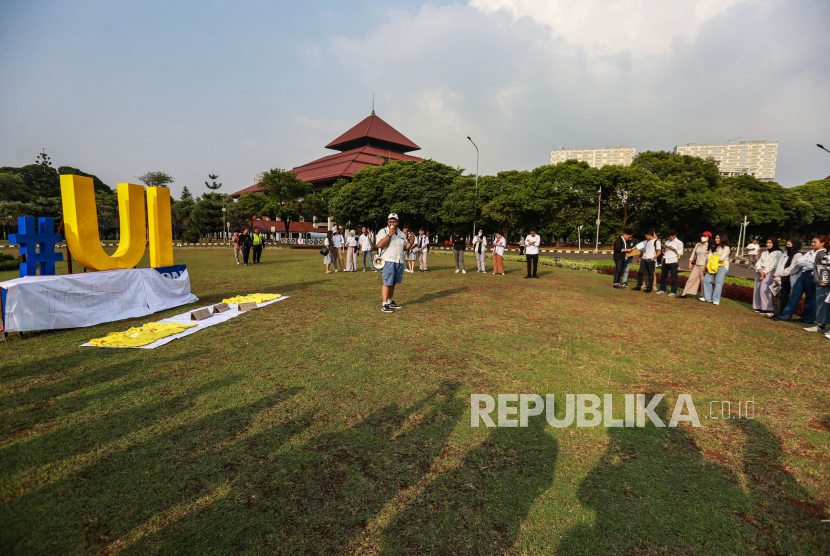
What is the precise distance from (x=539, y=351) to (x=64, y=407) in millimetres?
5120

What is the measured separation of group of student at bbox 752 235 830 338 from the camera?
22.3 ft

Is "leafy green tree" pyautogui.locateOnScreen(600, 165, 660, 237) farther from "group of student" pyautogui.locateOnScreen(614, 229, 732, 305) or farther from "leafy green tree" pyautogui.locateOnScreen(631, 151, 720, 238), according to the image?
"group of student" pyautogui.locateOnScreen(614, 229, 732, 305)

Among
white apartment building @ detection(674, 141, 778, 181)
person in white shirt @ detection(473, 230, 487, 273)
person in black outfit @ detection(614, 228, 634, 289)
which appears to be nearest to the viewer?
person in black outfit @ detection(614, 228, 634, 289)

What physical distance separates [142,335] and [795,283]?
37.6 feet

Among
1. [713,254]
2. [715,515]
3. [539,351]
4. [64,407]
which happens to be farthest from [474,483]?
[713,254]

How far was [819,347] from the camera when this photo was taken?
584 cm

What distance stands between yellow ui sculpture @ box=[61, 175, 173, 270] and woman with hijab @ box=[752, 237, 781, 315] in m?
12.5

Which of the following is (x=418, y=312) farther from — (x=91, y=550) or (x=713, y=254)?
(x=713, y=254)

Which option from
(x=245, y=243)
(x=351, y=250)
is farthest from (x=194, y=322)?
(x=245, y=243)

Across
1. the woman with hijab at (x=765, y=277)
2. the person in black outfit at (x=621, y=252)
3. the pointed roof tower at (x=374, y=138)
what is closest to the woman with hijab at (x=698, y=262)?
the woman with hijab at (x=765, y=277)

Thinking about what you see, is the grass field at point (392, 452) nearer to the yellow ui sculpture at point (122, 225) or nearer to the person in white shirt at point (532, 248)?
the yellow ui sculpture at point (122, 225)

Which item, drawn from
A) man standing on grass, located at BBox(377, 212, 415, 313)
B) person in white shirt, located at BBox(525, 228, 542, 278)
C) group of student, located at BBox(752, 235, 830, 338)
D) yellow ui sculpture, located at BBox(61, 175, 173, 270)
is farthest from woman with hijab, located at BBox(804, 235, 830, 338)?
yellow ui sculpture, located at BBox(61, 175, 173, 270)

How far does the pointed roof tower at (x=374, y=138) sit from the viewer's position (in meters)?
77.5

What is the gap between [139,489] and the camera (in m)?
2.42
